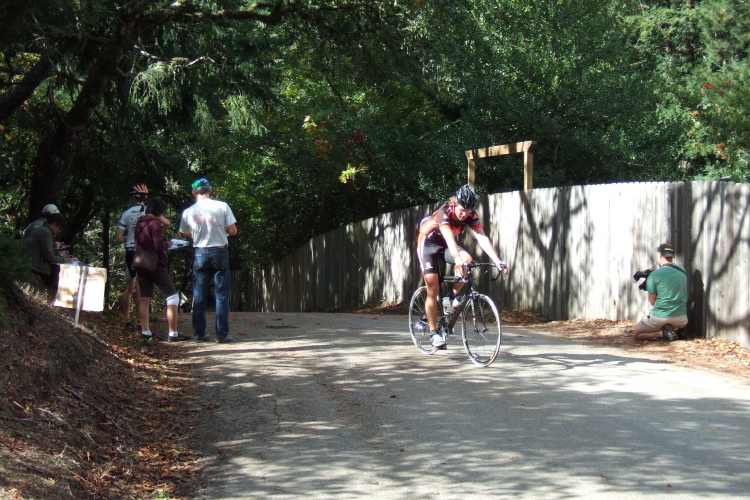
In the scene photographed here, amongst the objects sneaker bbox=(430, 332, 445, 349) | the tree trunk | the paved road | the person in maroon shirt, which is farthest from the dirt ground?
the tree trunk

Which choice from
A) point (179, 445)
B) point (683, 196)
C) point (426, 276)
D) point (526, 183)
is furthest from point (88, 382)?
point (526, 183)

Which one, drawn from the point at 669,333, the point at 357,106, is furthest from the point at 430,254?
the point at 357,106

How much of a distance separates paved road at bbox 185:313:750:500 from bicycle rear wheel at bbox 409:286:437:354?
7.8 inches

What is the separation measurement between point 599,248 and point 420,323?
4239mm

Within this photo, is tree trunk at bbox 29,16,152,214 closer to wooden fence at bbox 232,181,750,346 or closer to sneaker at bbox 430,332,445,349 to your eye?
wooden fence at bbox 232,181,750,346

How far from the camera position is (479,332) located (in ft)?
28.0

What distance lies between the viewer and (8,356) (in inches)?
235

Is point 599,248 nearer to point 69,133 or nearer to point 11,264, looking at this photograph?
point 69,133

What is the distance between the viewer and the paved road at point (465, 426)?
4.89 meters

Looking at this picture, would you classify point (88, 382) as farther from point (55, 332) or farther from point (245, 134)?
point (245, 134)

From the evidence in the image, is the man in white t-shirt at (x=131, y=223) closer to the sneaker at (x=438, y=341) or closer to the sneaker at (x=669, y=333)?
the sneaker at (x=438, y=341)

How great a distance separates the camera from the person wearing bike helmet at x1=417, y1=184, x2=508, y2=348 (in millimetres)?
8375

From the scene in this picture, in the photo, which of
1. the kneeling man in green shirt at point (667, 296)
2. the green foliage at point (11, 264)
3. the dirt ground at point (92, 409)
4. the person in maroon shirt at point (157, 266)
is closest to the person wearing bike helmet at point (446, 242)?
the dirt ground at point (92, 409)

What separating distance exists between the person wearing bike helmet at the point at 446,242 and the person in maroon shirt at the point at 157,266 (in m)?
3.06
